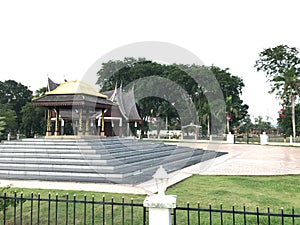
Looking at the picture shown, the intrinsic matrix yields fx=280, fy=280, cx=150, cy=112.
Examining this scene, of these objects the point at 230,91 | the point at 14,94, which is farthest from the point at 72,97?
the point at 14,94

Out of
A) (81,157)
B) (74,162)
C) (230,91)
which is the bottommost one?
(74,162)

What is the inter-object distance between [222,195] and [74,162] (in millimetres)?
5584

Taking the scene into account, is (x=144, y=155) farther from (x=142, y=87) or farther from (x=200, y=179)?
(x=142, y=87)

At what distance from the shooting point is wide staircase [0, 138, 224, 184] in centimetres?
930

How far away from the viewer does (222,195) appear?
697cm

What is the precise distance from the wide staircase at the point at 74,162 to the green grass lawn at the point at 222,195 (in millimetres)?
1797

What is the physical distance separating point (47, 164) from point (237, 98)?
121ft

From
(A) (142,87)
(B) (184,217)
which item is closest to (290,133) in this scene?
(A) (142,87)

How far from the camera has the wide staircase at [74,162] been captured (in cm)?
930

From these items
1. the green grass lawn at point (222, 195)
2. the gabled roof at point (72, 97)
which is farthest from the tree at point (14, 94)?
the green grass lawn at point (222, 195)

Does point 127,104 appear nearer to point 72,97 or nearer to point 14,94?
point 72,97

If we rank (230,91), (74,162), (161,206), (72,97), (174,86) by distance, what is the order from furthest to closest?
1. (230,91)
2. (174,86)
3. (72,97)
4. (74,162)
5. (161,206)

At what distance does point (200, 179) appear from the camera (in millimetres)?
9266

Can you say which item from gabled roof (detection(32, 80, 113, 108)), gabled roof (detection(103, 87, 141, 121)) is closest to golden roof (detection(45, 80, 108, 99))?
gabled roof (detection(32, 80, 113, 108))
